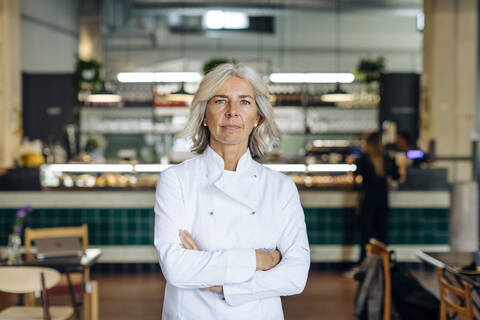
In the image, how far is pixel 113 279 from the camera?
6.09 m

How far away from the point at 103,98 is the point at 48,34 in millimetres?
3172

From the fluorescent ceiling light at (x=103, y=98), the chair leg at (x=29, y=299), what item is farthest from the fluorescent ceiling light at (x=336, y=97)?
the chair leg at (x=29, y=299)

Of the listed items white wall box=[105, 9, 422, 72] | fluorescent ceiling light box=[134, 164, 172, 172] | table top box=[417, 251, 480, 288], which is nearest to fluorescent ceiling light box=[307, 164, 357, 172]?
fluorescent ceiling light box=[134, 164, 172, 172]

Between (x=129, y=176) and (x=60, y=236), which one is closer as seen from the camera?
(x=60, y=236)

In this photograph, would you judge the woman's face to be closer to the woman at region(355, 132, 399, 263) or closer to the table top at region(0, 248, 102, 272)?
the table top at region(0, 248, 102, 272)

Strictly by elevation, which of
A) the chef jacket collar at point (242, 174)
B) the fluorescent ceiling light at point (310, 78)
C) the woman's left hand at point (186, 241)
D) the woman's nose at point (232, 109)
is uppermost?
the fluorescent ceiling light at point (310, 78)

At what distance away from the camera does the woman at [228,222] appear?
5.13 feet

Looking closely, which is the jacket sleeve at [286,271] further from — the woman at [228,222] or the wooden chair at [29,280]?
the wooden chair at [29,280]

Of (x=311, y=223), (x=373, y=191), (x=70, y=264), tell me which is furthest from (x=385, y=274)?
(x=311, y=223)

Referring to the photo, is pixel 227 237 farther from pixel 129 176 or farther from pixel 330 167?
pixel 330 167

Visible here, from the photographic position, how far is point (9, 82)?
8320 millimetres

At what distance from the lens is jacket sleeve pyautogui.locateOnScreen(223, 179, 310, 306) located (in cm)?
157

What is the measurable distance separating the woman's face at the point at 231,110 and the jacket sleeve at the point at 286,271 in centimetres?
25

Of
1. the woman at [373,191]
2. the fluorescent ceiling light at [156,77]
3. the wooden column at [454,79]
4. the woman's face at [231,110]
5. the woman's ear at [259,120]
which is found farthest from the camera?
the fluorescent ceiling light at [156,77]
